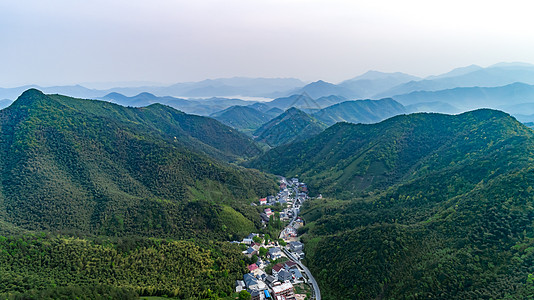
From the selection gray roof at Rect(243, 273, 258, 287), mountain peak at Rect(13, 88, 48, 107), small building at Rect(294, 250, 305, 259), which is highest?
mountain peak at Rect(13, 88, 48, 107)

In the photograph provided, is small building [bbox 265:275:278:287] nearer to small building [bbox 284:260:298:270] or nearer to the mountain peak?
small building [bbox 284:260:298:270]

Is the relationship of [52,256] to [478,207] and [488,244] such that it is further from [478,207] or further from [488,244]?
[478,207]

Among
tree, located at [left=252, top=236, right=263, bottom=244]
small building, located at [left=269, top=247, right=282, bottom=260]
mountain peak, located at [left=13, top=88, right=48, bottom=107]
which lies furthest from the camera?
mountain peak, located at [left=13, top=88, right=48, bottom=107]

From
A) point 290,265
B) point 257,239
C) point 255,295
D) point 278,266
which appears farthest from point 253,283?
point 257,239

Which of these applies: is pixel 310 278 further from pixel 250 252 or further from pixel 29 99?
pixel 29 99

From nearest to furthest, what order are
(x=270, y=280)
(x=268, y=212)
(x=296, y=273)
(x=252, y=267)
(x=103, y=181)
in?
1. (x=270, y=280)
2. (x=296, y=273)
3. (x=252, y=267)
4. (x=103, y=181)
5. (x=268, y=212)

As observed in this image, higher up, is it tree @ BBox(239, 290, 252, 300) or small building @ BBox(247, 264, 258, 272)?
tree @ BBox(239, 290, 252, 300)

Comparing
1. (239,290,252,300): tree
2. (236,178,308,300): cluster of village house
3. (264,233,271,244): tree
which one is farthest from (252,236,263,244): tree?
(239,290,252,300): tree
